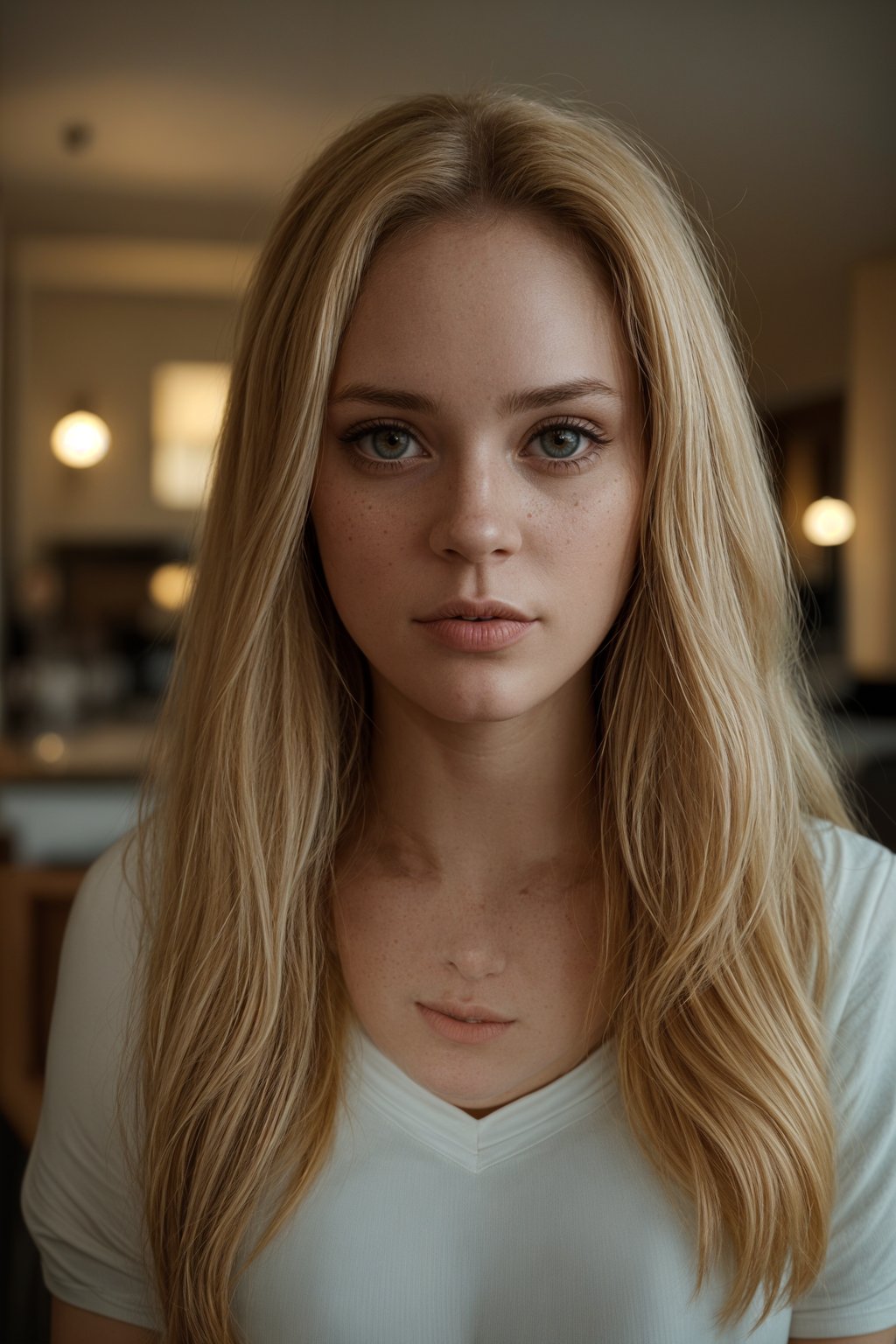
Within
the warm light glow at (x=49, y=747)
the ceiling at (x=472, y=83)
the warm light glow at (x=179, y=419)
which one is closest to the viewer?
the ceiling at (x=472, y=83)

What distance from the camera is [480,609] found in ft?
2.73

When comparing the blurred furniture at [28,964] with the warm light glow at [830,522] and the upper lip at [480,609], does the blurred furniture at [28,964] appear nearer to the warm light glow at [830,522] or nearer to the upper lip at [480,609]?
the upper lip at [480,609]

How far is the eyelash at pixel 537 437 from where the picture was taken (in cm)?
86

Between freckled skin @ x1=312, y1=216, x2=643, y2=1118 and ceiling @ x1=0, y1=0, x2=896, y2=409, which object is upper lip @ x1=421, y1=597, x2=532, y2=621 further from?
ceiling @ x1=0, y1=0, x2=896, y2=409

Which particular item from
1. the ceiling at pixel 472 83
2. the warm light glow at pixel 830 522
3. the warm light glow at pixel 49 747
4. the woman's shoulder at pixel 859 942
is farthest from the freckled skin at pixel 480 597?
the warm light glow at pixel 830 522

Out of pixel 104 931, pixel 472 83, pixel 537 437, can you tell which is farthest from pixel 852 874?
pixel 472 83

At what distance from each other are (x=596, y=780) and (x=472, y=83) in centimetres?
241

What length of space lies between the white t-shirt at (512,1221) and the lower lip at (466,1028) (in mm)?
45

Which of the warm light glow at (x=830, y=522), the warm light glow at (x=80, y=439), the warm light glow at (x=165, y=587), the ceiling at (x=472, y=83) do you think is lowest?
the warm light glow at (x=165, y=587)

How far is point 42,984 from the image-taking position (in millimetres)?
1964

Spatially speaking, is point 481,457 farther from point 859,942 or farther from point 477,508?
point 859,942

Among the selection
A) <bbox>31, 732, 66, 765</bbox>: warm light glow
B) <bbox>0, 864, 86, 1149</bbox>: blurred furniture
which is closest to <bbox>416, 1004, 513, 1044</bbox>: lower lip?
<bbox>0, 864, 86, 1149</bbox>: blurred furniture

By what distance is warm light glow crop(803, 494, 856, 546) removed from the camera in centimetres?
389

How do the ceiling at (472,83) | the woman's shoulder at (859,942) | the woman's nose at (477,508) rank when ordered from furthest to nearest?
the ceiling at (472,83) < the woman's shoulder at (859,942) < the woman's nose at (477,508)
